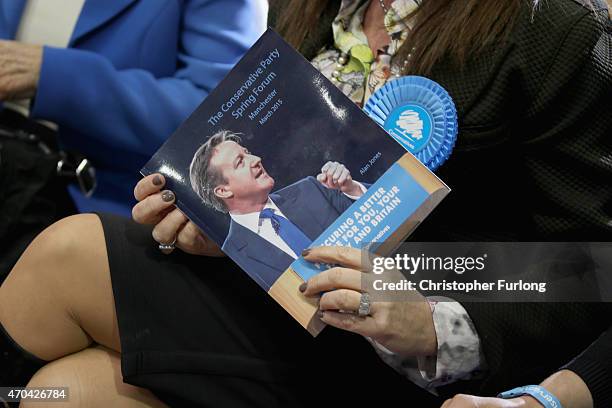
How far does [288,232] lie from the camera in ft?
3.19

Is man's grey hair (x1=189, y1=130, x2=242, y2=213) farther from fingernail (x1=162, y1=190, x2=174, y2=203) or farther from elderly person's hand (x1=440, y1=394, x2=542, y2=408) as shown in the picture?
elderly person's hand (x1=440, y1=394, x2=542, y2=408)

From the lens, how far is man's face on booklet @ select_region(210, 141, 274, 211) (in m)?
1.00

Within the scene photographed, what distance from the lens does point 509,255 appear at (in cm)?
105

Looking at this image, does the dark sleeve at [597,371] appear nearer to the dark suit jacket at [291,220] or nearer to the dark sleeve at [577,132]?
the dark sleeve at [577,132]

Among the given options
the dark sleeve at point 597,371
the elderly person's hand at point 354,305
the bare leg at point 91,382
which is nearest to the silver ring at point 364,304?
the elderly person's hand at point 354,305

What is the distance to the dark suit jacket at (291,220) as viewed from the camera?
0.96m

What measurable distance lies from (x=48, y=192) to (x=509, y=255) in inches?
32.7

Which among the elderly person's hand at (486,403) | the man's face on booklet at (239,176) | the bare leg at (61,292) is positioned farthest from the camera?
the bare leg at (61,292)

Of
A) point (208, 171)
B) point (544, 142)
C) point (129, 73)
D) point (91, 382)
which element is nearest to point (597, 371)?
point (544, 142)

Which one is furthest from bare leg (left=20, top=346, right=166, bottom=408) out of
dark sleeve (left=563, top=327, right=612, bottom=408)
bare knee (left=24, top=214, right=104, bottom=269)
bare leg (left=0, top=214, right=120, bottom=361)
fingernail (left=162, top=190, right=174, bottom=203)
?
dark sleeve (left=563, top=327, right=612, bottom=408)

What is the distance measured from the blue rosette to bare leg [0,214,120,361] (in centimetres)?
39

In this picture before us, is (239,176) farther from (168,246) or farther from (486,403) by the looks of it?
(486,403)

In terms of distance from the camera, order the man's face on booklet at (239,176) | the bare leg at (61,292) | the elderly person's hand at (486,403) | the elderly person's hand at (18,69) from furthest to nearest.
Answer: the elderly person's hand at (18,69)
the bare leg at (61,292)
the man's face on booklet at (239,176)
the elderly person's hand at (486,403)

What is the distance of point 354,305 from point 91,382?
39 cm
